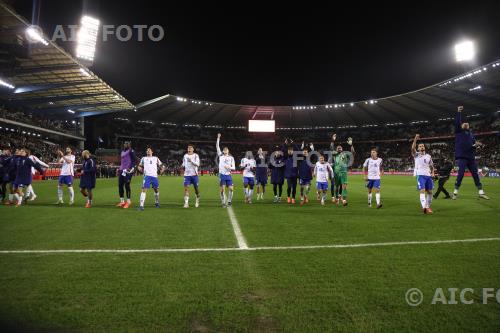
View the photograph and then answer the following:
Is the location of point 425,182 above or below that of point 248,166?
below

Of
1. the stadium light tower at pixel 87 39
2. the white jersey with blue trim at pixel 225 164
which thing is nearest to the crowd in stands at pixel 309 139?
the stadium light tower at pixel 87 39

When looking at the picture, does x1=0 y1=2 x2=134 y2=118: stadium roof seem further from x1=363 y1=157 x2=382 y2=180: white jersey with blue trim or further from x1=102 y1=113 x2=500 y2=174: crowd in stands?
x1=363 y1=157 x2=382 y2=180: white jersey with blue trim

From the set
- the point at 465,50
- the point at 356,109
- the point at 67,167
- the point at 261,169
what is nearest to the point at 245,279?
the point at 261,169

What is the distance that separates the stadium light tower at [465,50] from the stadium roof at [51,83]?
39.5 m

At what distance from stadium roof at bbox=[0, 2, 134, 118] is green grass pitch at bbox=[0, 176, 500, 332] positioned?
62.7 ft

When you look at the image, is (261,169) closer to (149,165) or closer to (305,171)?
(305,171)

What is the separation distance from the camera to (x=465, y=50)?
34.3 metres

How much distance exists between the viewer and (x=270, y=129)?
6041cm

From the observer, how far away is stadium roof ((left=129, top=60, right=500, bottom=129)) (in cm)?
4478

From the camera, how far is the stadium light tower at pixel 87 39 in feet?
119

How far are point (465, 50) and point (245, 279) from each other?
1618 inches

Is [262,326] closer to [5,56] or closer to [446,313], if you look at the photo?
[446,313]

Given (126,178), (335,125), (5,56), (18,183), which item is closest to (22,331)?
(126,178)

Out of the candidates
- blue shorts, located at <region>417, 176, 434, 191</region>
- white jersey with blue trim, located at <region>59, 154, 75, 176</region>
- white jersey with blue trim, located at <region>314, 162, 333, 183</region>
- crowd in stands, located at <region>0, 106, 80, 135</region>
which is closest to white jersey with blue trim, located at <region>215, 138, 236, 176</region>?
white jersey with blue trim, located at <region>314, 162, 333, 183</region>
